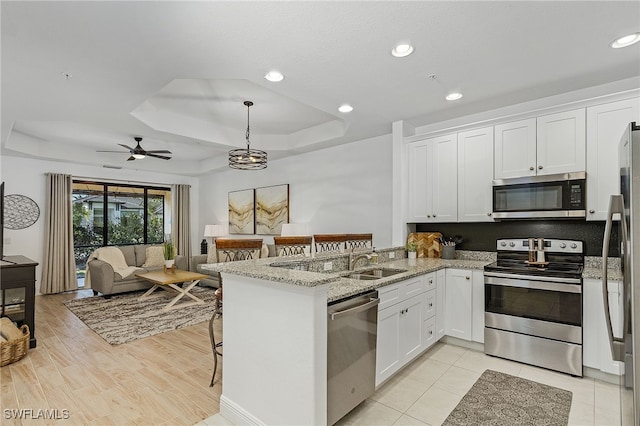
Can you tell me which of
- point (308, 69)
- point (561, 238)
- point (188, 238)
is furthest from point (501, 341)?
point (188, 238)

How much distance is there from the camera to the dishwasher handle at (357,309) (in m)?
1.91

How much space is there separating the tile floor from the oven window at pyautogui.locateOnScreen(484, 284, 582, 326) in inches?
19.4

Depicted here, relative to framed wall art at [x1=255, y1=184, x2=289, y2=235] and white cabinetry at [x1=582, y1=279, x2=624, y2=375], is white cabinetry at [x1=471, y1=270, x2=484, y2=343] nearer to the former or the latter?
white cabinetry at [x1=582, y1=279, x2=624, y2=375]

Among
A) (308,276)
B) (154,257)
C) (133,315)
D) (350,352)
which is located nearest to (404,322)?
(350,352)

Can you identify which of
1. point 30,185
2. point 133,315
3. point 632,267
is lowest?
point 133,315

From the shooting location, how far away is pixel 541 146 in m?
3.25

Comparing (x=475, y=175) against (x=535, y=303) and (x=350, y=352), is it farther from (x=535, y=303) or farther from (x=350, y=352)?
(x=350, y=352)

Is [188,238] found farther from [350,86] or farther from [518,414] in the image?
[518,414]

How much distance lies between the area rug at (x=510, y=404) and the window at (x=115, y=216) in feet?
25.2

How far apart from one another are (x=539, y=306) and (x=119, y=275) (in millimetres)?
6467

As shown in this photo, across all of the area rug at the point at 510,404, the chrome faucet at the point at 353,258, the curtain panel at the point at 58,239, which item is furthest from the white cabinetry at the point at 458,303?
the curtain panel at the point at 58,239

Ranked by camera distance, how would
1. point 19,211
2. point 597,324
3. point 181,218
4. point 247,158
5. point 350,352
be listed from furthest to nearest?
point 181,218 < point 19,211 < point 247,158 < point 597,324 < point 350,352

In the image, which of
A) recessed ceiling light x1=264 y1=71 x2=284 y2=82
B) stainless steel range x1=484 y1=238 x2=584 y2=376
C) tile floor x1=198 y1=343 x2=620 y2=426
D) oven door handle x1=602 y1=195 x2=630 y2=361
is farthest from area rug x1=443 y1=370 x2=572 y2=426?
recessed ceiling light x1=264 y1=71 x2=284 y2=82

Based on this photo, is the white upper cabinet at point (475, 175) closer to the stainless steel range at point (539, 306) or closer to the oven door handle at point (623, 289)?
the stainless steel range at point (539, 306)
